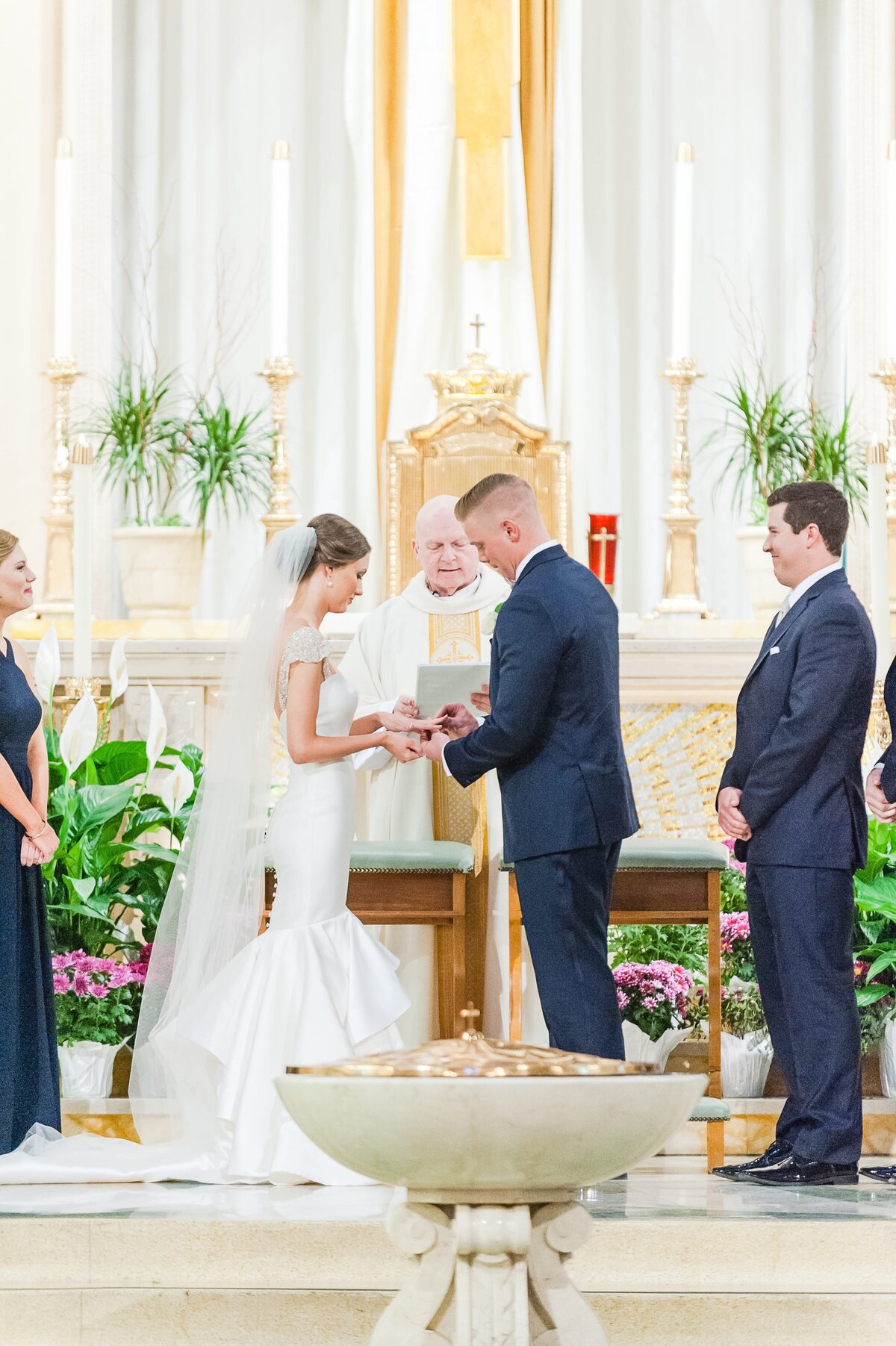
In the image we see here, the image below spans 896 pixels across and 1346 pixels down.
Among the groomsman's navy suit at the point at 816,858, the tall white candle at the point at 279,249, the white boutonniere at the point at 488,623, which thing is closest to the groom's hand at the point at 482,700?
the groomsman's navy suit at the point at 816,858

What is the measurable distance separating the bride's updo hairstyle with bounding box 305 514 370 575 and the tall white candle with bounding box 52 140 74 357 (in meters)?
2.89

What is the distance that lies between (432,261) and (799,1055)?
4.44m

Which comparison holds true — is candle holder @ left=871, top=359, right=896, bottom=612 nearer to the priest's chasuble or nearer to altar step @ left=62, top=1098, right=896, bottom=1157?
the priest's chasuble

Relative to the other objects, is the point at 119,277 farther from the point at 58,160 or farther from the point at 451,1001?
the point at 451,1001

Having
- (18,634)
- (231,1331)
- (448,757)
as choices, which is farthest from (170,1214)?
(18,634)

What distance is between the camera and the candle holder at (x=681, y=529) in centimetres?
744

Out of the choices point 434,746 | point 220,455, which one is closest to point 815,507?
point 434,746

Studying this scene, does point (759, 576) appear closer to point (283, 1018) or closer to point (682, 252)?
point (682, 252)

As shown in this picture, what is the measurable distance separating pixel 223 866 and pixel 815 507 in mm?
1691

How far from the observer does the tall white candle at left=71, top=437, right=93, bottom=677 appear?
20.1 ft

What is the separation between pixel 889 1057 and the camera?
524 cm

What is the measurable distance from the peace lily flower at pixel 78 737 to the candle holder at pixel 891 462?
10.4ft

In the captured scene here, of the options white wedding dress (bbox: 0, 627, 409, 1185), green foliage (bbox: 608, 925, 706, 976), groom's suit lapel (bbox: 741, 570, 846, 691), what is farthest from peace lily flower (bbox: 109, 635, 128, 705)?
groom's suit lapel (bbox: 741, 570, 846, 691)

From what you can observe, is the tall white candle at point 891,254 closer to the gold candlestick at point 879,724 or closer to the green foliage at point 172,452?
the gold candlestick at point 879,724
